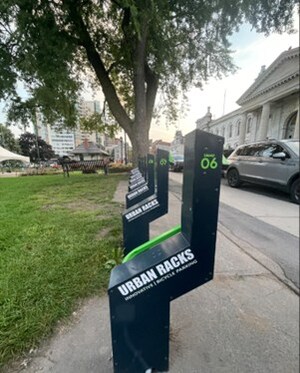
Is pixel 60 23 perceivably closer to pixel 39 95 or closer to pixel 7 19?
pixel 7 19

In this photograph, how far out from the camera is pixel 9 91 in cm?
930

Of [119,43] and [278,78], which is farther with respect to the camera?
[278,78]

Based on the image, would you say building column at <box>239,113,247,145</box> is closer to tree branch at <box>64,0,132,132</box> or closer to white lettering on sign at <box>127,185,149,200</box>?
tree branch at <box>64,0,132,132</box>

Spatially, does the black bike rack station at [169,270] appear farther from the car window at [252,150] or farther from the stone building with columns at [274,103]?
the stone building with columns at [274,103]

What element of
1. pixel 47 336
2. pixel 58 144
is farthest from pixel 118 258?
pixel 58 144

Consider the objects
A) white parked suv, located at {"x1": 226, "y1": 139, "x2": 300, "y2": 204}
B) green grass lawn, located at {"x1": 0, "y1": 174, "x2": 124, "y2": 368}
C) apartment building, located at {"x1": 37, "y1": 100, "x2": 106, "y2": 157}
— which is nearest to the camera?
green grass lawn, located at {"x1": 0, "y1": 174, "x2": 124, "y2": 368}

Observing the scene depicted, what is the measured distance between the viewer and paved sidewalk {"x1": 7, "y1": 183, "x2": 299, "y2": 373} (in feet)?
4.53

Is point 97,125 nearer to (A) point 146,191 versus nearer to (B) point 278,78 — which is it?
(A) point 146,191

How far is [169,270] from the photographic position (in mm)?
1137

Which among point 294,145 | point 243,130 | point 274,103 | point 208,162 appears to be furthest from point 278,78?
point 208,162

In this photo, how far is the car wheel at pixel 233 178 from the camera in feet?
22.5

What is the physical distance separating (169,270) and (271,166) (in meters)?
4.97

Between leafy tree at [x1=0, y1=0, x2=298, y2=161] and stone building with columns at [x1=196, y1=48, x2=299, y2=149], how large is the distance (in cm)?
817

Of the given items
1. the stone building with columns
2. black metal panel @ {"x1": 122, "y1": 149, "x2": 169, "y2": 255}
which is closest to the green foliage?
the stone building with columns
